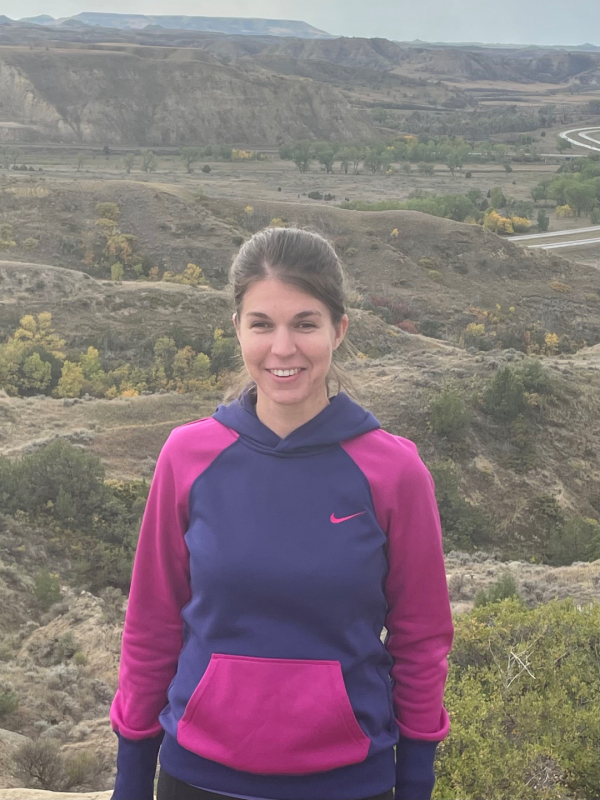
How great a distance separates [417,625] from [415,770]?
0.44m

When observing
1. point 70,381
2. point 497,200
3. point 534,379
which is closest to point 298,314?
point 534,379

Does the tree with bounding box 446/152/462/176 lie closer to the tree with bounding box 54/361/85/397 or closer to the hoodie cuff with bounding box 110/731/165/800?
the tree with bounding box 54/361/85/397

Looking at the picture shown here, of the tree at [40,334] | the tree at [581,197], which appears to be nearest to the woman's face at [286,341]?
the tree at [40,334]

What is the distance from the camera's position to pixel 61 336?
28141mm

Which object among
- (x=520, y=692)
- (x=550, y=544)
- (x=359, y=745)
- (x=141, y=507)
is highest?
(x=359, y=745)

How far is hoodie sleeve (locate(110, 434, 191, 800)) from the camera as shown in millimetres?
2348

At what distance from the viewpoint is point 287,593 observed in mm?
2156

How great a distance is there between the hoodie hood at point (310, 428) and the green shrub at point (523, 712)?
145 inches

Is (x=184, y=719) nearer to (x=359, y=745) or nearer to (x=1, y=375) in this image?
(x=359, y=745)

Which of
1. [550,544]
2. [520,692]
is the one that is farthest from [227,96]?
[520,692]

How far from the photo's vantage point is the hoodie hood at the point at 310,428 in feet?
7.54

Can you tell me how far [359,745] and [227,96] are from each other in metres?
103

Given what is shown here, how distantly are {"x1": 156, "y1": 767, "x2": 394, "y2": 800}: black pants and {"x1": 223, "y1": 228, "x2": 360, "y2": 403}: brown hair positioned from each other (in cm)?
119

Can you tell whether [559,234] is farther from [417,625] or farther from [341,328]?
[417,625]
